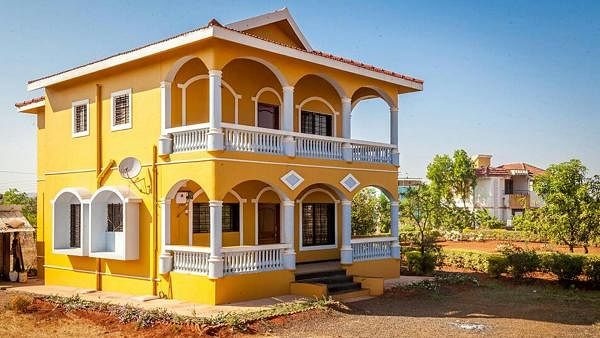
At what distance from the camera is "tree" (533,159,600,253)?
27.7 metres

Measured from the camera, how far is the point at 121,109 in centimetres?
1803

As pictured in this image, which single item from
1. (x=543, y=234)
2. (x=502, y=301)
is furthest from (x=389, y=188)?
(x=543, y=234)

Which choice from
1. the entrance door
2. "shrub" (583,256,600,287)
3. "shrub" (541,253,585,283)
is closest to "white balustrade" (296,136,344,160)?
the entrance door

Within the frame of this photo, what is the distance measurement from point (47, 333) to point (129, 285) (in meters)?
4.31

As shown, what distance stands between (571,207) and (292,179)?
58.3 ft

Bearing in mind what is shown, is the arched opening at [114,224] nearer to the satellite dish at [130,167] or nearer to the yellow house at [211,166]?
the yellow house at [211,166]

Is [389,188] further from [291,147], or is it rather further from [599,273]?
[599,273]

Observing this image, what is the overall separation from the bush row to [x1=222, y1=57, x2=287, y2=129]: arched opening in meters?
9.77

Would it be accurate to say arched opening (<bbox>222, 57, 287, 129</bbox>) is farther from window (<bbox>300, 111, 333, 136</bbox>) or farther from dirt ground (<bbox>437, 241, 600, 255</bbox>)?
dirt ground (<bbox>437, 241, 600, 255</bbox>)

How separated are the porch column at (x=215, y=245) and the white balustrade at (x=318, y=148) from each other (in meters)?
3.39

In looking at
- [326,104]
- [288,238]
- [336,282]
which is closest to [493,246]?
[326,104]

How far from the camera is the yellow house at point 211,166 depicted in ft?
50.6

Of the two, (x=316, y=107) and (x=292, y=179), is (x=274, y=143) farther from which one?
(x=316, y=107)

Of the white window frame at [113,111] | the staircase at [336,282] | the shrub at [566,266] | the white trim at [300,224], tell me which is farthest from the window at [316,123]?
the shrub at [566,266]
